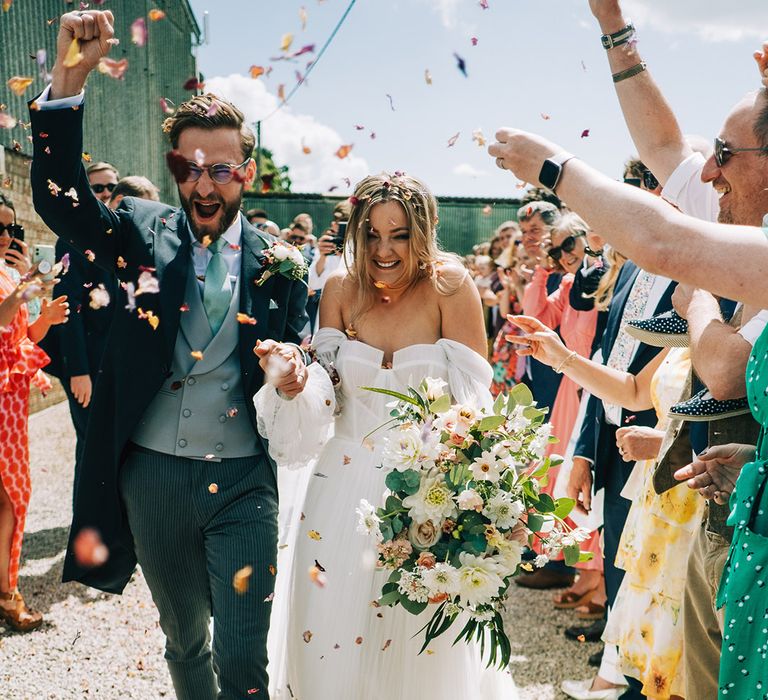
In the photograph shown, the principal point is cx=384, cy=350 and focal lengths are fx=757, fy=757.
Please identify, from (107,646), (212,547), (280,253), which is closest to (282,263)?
(280,253)

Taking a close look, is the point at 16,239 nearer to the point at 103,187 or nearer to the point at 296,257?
the point at 103,187

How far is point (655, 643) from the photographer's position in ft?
8.98

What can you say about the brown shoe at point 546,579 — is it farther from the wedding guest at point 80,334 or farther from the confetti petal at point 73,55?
the confetti petal at point 73,55

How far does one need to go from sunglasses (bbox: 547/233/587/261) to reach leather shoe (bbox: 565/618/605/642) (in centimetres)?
258

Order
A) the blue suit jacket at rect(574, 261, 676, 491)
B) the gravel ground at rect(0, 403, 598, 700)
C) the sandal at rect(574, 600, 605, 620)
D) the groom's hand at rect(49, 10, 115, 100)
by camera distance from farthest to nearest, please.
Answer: the sandal at rect(574, 600, 605, 620)
the gravel ground at rect(0, 403, 598, 700)
the blue suit jacket at rect(574, 261, 676, 491)
the groom's hand at rect(49, 10, 115, 100)

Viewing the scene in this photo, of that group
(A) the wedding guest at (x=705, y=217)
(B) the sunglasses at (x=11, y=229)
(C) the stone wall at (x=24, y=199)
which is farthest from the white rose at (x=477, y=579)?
(C) the stone wall at (x=24, y=199)

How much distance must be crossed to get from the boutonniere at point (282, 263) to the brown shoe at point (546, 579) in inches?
138

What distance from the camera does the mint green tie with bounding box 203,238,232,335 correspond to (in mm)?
2713

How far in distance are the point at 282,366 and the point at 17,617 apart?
3.09 meters

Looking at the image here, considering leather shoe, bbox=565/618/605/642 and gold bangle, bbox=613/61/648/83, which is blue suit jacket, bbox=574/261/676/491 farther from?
leather shoe, bbox=565/618/605/642

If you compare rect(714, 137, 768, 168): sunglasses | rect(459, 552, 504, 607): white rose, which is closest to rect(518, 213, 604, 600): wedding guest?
rect(459, 552, 504, 607): white rose

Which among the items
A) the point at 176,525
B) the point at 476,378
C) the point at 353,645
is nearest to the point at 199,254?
the point at 176,525

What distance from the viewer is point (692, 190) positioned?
2621 millimetres

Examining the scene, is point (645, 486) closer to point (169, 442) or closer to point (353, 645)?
point (353, 645)
